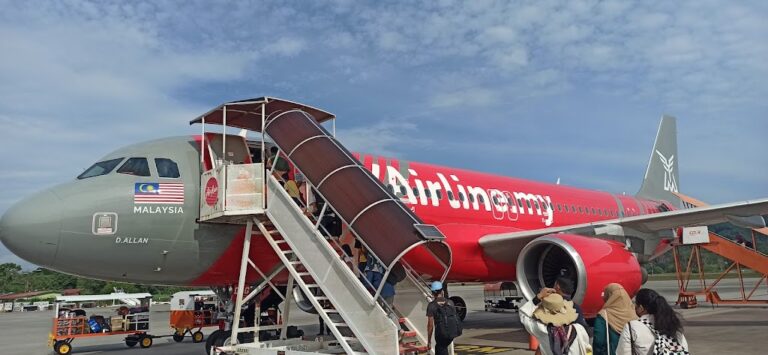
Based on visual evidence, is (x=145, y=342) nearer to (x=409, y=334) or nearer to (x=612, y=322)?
(x=409, y=334)

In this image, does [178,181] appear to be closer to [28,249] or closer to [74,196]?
[74,196]

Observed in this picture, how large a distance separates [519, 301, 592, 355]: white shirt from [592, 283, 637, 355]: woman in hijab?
9 centimetres

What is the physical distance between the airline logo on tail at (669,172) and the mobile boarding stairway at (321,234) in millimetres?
19787

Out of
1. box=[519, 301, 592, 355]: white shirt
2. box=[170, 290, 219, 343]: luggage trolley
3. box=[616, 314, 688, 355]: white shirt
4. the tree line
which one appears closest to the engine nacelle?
box=[519, 301, 592, 355]: white shirt

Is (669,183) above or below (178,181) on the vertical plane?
above

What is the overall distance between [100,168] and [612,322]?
7.71m

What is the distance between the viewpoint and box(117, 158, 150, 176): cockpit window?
8828mm

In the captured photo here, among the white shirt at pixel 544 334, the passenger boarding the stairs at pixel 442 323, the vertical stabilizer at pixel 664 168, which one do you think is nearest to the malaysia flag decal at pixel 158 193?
the passenger boarding the stairs at pixel 442 323

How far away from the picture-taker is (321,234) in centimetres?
804

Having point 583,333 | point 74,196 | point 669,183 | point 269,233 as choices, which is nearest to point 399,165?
point 269,233

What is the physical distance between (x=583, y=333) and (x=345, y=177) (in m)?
4.08

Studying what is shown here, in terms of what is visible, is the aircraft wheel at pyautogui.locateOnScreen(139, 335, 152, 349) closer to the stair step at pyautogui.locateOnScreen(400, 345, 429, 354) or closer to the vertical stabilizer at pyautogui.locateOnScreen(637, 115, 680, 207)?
the stair step at pyautogui.locateOnScreen(400, 345, 429, 354)

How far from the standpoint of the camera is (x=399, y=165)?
475 inches

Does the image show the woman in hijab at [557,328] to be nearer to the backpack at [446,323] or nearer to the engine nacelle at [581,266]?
the backpack at [446,323]
